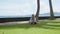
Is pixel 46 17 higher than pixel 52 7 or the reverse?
the reverse

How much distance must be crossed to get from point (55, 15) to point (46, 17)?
21.3 inches

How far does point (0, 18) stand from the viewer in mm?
7434

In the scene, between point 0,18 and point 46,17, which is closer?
point 0,18

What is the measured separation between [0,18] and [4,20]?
0.73ft

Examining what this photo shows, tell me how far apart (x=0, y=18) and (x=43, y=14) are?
7.37 ft

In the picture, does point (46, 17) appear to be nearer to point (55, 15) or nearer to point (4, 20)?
point (55, 15)

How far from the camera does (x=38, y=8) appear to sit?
7.32 m
